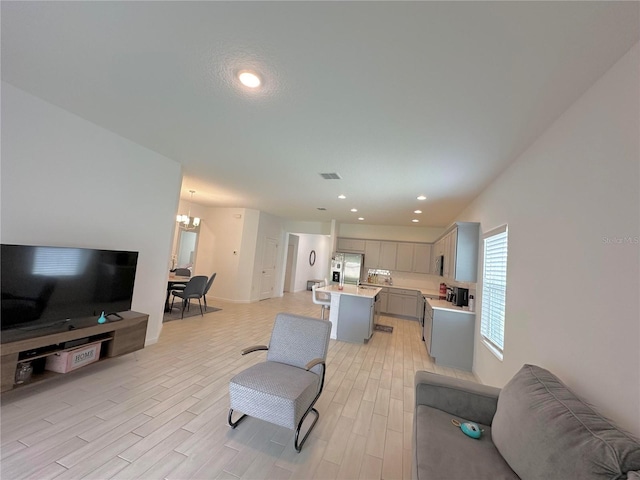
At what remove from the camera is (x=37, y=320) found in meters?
2.37

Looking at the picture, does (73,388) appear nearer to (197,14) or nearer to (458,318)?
(197,14)

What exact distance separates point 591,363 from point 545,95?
1.70 metres

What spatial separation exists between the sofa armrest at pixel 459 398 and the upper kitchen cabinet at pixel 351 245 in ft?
21.0

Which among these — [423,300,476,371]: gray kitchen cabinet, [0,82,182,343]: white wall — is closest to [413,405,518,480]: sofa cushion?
[423,300,476,371]: gray kitchen cabinet

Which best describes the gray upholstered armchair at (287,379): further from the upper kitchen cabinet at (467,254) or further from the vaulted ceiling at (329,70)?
the upper kitchen cabinet at (467,254)

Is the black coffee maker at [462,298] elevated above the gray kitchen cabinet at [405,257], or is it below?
below

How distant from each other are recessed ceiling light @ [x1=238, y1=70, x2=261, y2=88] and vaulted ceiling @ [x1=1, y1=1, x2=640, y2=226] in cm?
6

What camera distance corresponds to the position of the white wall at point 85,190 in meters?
2.36

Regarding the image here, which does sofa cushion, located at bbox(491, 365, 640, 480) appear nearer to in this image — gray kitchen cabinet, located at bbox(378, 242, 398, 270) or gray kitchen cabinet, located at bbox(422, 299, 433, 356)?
gray kitchen cabinet, located at bbox(422, 299, 433, 356)

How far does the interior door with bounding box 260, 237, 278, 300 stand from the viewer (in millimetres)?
8242

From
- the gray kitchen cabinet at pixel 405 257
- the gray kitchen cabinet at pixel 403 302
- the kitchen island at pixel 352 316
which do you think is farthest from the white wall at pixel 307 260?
the kitchen island at pixel 352 316

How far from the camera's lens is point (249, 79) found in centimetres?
186

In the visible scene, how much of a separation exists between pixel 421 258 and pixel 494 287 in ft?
14.8

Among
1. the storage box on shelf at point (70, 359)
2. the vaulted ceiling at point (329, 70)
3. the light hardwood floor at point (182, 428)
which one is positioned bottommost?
the light hardwood floor at point (182, 428)
